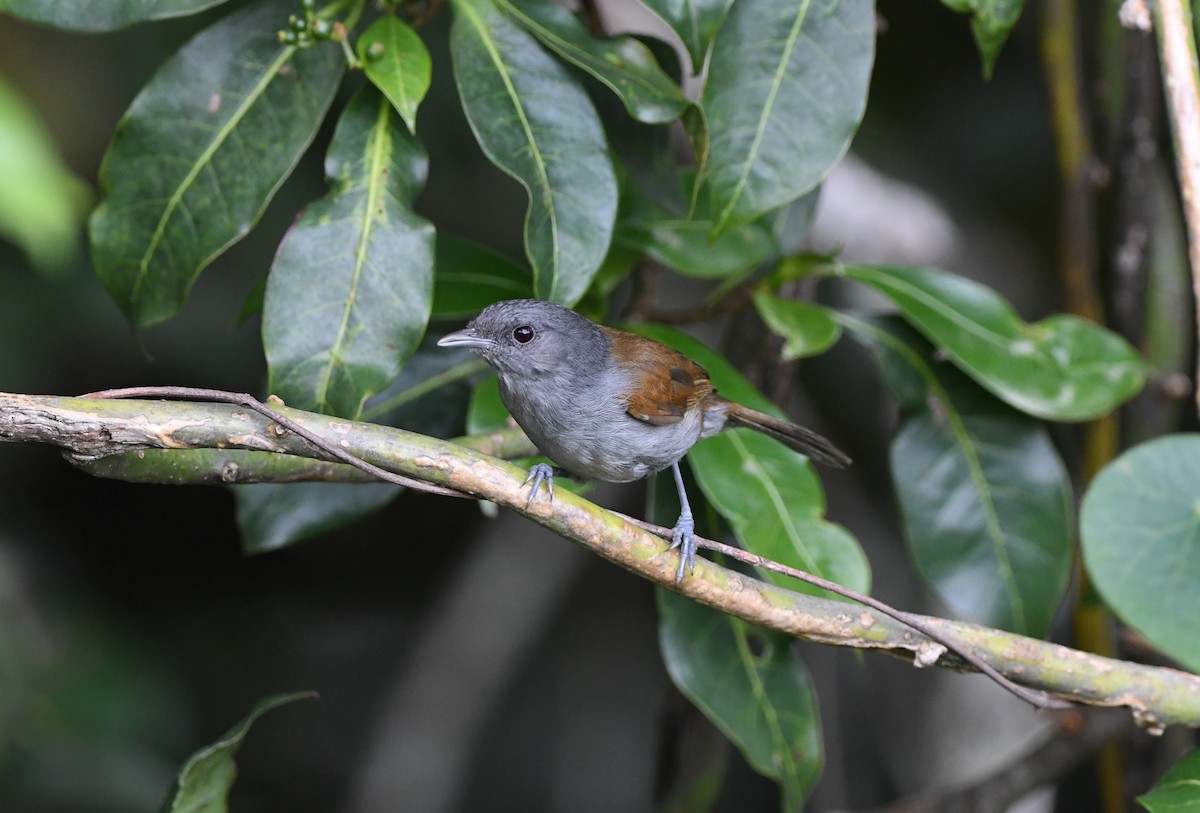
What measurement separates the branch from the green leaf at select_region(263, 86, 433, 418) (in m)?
0.31

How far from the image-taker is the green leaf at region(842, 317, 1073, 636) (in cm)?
281

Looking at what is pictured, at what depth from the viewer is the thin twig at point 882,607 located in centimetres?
184

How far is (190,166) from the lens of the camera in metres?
2.34

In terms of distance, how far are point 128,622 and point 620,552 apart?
290 centimetres

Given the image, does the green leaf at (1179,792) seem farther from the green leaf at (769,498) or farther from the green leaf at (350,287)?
the green leaf at (350,287)

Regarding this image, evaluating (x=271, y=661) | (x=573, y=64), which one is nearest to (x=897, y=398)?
(x=573, y=64)

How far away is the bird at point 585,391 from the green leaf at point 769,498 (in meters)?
0.10

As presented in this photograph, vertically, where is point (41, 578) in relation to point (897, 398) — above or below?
below

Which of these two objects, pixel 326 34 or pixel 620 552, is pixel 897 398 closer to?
pixel 620 552

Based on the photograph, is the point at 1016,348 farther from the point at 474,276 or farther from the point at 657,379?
the point at 474,276

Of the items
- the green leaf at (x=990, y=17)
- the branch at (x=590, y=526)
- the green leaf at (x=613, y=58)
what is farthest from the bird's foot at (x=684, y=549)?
the green leaf at (x=990, y=17)

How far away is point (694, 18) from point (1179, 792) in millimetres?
1797

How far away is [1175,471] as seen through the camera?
2.57 metres

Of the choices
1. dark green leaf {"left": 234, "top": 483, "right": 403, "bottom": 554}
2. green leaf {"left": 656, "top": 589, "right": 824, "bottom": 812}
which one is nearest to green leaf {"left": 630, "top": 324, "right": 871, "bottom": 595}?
green leaf {"left": 656, "top": 589, "right": 824, "bottom": 812}
